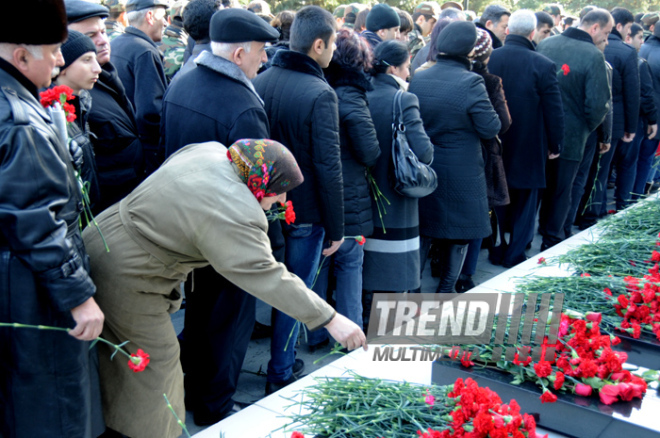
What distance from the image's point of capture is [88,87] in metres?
2.79

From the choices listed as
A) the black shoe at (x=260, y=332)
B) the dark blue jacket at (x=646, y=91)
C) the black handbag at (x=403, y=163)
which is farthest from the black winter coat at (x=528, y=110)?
the black shoe at (x=260, y=332)

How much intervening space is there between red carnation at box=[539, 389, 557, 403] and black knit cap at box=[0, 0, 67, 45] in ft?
6.62

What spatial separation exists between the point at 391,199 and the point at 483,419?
84.4 inches

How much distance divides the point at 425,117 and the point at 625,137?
3420 mm

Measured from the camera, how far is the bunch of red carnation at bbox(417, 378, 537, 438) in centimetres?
189

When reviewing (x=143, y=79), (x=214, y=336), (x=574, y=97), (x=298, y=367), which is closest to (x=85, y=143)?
(x=214, y=336)

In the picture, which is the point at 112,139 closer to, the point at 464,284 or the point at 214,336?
the point at 214,336

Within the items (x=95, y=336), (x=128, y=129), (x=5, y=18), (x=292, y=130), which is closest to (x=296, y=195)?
(x=292, y=130)

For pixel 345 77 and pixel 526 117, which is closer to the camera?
pixel 345 77

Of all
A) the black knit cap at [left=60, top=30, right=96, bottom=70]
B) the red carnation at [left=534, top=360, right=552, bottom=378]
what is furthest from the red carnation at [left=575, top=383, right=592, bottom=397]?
the black knit cap at [left=60, top=30, right=96, bottom=70]

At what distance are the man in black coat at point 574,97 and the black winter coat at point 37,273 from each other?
181 inches

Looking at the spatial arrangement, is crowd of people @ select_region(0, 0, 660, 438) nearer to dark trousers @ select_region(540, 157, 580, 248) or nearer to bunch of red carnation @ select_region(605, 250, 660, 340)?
dark trousers @ select_region(540, 157, 580, 248)

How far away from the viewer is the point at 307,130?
10.6ft

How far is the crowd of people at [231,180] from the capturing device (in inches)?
77.7
